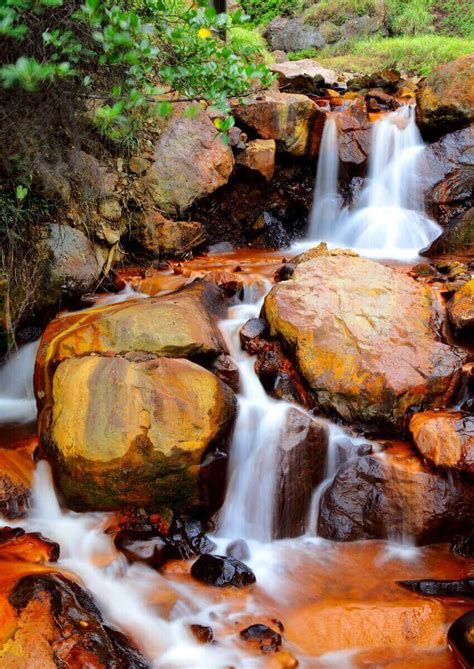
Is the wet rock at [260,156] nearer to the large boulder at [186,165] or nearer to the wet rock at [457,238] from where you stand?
the large boulder at [186,165]

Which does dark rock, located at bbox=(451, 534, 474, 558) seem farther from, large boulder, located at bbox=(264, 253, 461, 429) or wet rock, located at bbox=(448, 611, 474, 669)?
large boulder, located at bbox=(264, 253, 461, 429)

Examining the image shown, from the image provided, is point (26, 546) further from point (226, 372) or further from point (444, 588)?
point (444, 588)

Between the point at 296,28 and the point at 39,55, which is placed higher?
the point at 296,28

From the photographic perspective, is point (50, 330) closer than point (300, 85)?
Yes

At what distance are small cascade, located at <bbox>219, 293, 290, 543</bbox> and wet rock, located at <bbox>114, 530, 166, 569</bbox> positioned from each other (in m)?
0.56

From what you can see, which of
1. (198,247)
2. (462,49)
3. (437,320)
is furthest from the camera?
(462,49)

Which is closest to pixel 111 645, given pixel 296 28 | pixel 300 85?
pixel 300 85

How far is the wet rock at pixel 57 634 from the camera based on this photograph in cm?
252

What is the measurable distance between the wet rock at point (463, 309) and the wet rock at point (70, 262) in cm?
373

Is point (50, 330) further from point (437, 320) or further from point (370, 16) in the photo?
point (370, 16)

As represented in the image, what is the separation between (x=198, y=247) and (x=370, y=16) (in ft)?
50.7

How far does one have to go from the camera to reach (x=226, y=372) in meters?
4.96

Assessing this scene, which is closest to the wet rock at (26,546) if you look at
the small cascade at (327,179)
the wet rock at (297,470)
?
the wet rock at (297,470)

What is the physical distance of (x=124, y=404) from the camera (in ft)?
13.6
